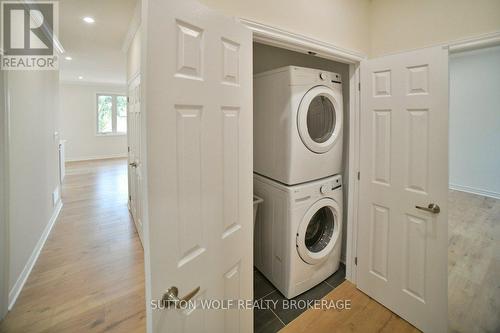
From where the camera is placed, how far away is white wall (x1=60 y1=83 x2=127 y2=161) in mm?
7152

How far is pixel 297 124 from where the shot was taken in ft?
5.55

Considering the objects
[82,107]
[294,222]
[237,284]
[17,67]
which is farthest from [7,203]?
[82,107]

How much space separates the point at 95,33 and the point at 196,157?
3431mm

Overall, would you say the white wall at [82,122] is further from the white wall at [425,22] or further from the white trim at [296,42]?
the white wall at [425,22]

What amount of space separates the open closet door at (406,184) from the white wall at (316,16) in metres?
→ 0.27

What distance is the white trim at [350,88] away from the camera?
4.54ft

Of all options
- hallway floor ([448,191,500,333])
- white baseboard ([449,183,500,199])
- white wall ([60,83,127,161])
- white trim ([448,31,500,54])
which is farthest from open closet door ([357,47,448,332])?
white wall ([60,83,127,161])

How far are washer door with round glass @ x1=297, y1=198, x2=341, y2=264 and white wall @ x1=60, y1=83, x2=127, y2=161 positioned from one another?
818 centimetres

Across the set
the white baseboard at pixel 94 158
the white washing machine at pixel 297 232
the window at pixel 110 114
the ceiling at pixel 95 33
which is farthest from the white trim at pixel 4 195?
the window at pixel 110 114

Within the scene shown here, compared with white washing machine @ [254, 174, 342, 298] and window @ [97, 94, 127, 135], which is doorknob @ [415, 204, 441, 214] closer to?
white washing machine @ [254, 174, 342, 298]

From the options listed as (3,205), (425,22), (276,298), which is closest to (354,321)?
(276,298)

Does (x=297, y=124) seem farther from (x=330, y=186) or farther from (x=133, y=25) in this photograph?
(x=133, y=25)

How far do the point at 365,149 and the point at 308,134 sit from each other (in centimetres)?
49

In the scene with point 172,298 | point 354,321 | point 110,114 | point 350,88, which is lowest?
point 354,321
